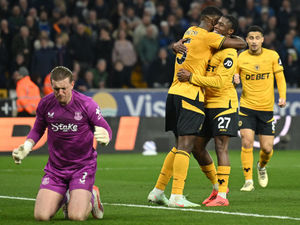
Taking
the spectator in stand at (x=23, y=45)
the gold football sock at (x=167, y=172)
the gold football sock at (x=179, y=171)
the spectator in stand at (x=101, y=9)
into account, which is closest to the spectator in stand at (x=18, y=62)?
the spectator in stand at (x=23, y=45)

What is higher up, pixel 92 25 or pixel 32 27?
pixel 32 27

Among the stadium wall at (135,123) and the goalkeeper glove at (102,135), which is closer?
the goalkeeper glove at (102,135)

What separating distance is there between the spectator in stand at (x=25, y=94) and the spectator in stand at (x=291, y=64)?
7521 millimetres

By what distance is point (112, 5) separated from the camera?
81.0 ft

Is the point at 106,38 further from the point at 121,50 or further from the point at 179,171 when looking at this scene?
the point at 179,171

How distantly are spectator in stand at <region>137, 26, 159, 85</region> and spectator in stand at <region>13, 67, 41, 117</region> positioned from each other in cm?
406

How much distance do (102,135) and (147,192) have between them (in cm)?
344

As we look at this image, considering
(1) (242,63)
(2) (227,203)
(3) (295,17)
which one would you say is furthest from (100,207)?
(3) (295,17)

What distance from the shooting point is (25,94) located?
20312mm

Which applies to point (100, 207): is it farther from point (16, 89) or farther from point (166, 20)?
point (166, 20)

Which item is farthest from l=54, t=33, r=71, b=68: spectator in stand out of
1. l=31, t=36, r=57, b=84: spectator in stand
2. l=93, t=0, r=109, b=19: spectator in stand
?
l=93, t=0, r=109, b=19: spectator in stand

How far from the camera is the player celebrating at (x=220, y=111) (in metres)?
9.80

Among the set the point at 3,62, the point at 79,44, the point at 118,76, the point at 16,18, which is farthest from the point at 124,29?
the point at 3,62

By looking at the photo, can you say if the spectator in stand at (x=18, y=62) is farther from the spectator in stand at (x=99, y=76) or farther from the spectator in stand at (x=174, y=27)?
the spectator in stand at (x=174, y=27)
